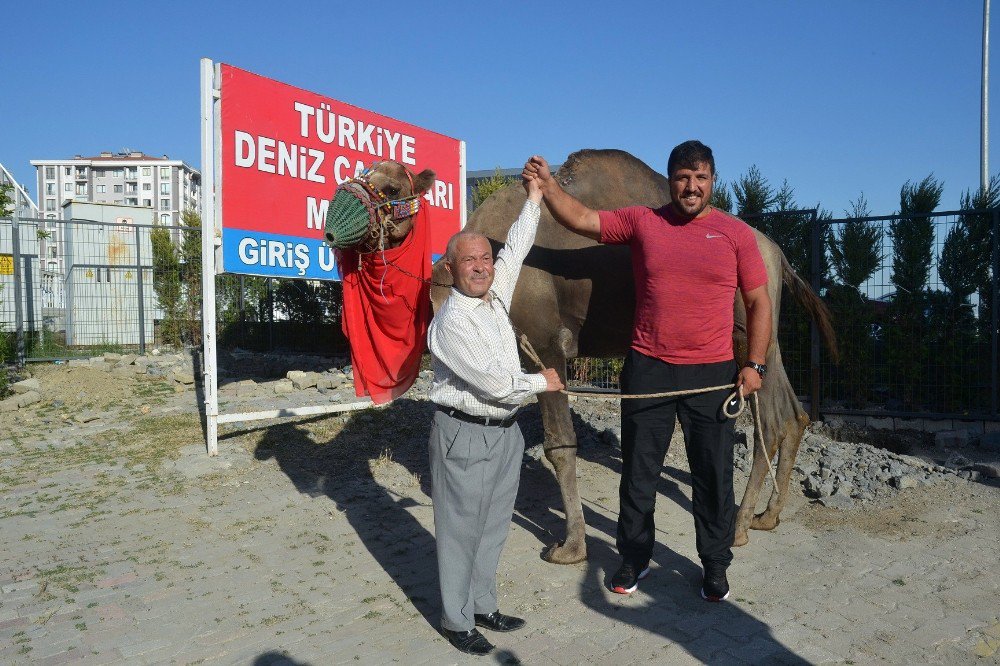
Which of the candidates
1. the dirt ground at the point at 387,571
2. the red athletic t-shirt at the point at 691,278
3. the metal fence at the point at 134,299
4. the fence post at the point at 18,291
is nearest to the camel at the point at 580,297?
the dirt ground at the point at 387,571

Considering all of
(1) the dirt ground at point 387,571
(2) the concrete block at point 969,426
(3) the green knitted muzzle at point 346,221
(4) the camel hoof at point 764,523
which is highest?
(3) the green knitted muzzle at point 346,221

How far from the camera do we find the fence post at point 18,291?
41.1 feet

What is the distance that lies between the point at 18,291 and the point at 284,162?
8.37 meters

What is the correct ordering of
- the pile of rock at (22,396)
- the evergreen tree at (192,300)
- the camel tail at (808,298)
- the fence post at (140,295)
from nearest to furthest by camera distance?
1. the camel tail at (808,298)
2. the pile of rock at (22,396)
3. the fence post at (140,295)
4. the evergreen tree at (192,300)

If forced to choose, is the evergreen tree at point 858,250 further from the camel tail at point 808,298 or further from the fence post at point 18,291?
the fence post at point 18,291

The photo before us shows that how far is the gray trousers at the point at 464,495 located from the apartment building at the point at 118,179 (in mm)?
101452

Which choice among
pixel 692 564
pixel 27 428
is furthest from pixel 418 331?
pixel 27 428

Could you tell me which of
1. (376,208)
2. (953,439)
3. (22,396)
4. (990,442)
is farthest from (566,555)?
(22,396)

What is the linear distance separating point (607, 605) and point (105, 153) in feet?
368

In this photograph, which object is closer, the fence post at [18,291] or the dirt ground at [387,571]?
the dirt ground at [387,571]

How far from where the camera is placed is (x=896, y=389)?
884 centimetres

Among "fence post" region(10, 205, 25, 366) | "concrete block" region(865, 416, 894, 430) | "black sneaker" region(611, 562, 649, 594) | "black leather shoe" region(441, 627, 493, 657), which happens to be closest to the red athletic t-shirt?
"black sneaker" region(611, 562, 649, 594)

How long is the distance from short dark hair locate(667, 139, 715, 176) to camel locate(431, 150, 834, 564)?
3.47ft

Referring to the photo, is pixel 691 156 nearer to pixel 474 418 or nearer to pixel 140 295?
pixel 474 418
